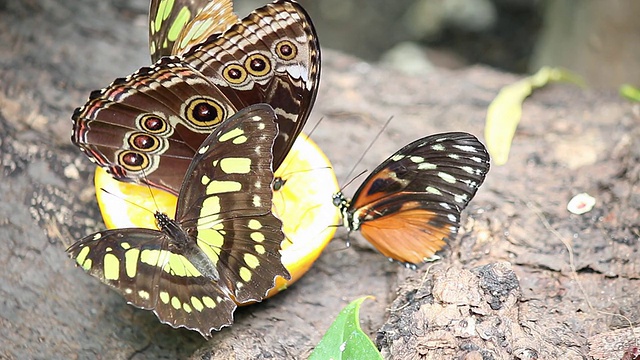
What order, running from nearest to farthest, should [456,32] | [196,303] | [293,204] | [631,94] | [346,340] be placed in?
[346,340], [196,303], [293,204], [631,94], [456,32]

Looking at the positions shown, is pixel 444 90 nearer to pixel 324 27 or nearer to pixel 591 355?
pixel 591 355

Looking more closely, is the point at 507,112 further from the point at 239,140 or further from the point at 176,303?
the point at 176,303

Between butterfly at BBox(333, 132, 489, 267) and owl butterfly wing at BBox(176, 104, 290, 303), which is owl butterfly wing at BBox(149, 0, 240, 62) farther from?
butterfly at BBox(333, 132, 489, 267)

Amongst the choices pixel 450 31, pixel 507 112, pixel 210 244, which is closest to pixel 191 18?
pixel 210 244

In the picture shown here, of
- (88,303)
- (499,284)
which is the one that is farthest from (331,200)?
(88,303)

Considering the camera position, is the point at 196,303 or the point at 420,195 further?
the point at 420,195

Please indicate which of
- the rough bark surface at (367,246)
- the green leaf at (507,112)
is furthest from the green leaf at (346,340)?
the green leaf at (507,112)
